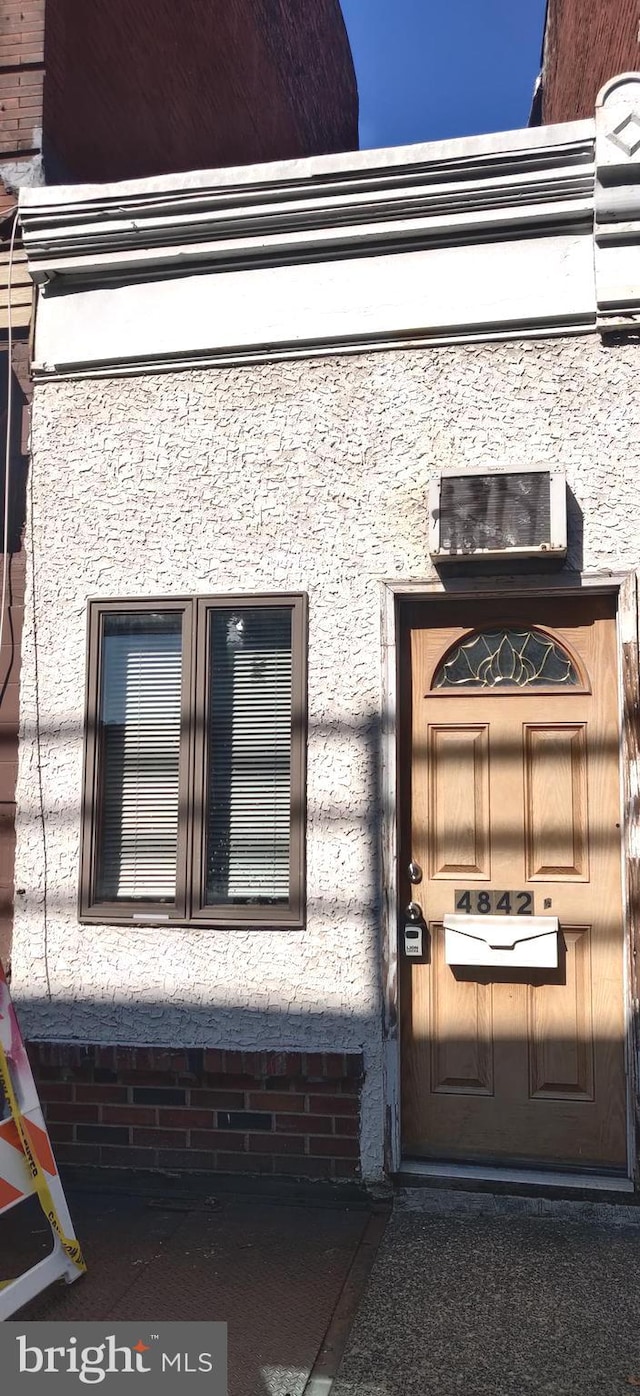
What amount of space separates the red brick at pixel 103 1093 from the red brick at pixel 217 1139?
35 cm

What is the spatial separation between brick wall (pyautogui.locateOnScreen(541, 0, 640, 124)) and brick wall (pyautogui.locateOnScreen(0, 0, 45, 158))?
10.6ft

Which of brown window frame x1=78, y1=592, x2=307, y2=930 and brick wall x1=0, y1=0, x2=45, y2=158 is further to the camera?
brick wall x1=0, y1=0, x2=45, y2=158

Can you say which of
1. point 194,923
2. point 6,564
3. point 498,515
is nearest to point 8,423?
point 6,564

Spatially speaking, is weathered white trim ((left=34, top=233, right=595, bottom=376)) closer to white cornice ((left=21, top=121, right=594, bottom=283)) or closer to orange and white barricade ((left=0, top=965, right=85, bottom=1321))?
white cornice ((left=21, top=121, right=594, bottom=283))

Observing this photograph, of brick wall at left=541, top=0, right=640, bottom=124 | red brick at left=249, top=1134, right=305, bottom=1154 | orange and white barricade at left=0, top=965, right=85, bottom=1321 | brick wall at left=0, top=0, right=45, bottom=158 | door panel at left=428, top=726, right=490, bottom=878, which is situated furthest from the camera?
brick wall at left=541, top=0, right=640, bottom=124

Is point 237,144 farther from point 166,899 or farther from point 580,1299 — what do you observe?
point 580,1299

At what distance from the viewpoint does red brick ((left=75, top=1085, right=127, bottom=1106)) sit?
4.43 meters

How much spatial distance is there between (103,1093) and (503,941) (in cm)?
183

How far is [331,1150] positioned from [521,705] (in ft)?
6.45

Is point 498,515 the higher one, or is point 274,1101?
point 498,515

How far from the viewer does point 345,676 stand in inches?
172

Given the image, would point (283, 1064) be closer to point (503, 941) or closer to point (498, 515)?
point (503, 941)

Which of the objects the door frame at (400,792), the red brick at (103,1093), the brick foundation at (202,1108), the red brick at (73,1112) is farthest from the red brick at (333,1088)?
the red brick at (73,1112)
